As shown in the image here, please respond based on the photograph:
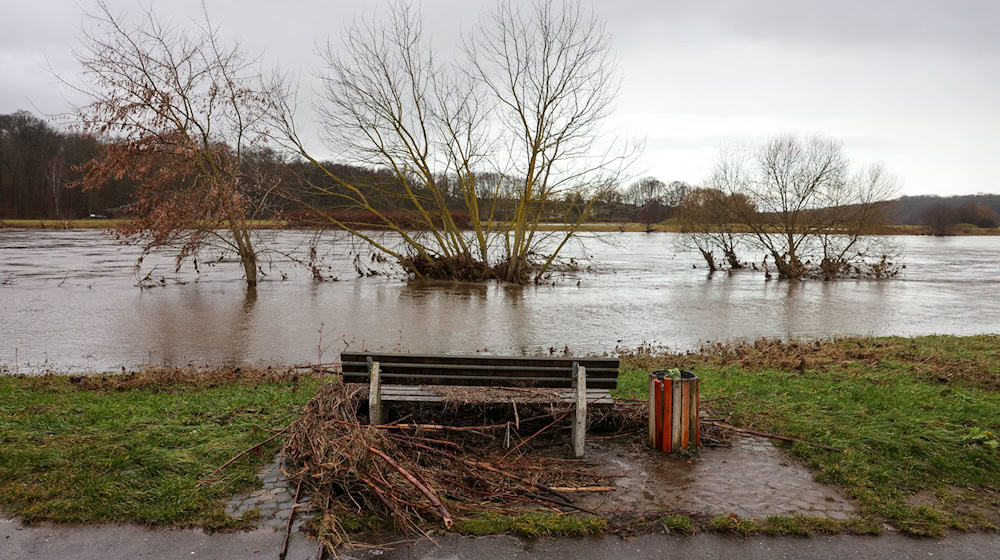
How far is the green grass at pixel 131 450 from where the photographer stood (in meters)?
4.34

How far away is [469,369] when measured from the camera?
5.70 m

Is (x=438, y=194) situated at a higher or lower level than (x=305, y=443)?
higher

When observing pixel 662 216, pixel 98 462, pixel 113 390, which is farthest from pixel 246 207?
pixel 662 216

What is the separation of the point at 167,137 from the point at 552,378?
1718 centimetres

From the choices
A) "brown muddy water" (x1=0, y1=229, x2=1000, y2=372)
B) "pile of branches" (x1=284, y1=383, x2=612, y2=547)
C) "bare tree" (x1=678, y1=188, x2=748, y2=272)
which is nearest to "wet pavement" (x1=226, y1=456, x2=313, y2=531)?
"pile of branches" (x1=284, y1=383, x2=612, y2=547)

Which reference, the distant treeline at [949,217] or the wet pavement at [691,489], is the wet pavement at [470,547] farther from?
the distant treeline at [949,217]

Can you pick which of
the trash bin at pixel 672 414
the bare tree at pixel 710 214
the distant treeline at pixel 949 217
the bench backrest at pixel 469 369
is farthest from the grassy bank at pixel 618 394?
the distant treeline at pixel 949 217

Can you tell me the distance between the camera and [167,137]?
18.8 m

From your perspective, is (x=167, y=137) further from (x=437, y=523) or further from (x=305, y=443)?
(x=437, y=523)

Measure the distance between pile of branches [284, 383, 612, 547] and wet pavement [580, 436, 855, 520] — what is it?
0.29 m

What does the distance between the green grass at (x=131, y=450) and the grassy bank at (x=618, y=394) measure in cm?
1

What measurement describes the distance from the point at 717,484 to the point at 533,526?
1.62 meters

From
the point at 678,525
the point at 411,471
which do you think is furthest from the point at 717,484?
the point at 411,471

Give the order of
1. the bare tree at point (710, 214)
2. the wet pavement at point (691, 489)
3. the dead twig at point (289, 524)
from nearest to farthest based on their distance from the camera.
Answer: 1. the dead twig at point (289, 524)
2. the wet pavement at point (691, 489)
3. the bare tree at point (710, 214)
